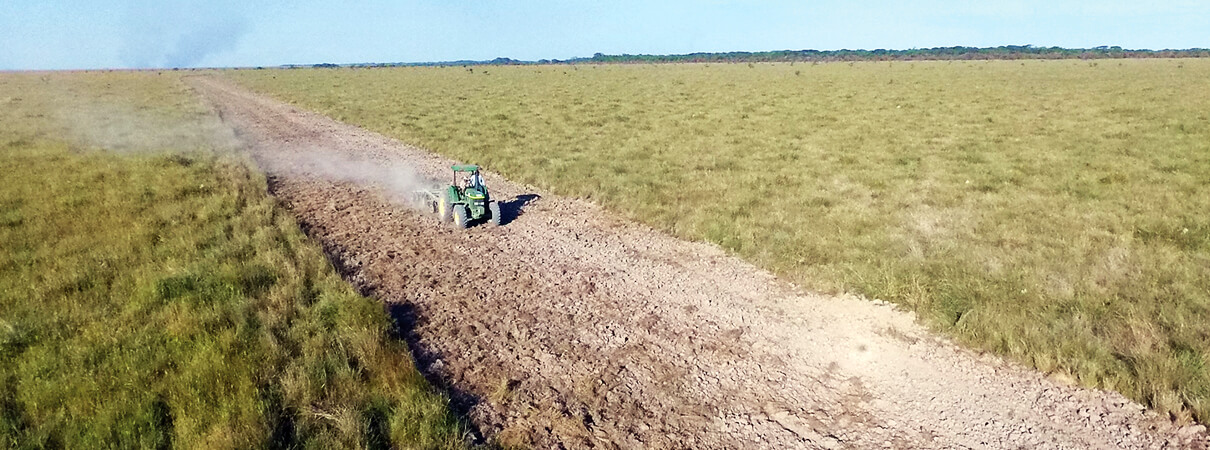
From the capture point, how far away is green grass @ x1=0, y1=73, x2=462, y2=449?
5.04 meters

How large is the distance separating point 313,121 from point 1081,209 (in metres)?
27.9

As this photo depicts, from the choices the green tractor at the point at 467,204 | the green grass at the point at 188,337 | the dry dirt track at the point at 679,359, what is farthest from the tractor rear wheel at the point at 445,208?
the green grass at the point at 188,337

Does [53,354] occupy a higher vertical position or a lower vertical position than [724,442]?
higher

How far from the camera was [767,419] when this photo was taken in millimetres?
5523

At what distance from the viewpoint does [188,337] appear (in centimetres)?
651

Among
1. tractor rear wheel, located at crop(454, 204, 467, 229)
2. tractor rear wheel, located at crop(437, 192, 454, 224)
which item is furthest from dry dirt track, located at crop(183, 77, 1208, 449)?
tractor rear wheel, located at crop(437, 192, 454, 224)

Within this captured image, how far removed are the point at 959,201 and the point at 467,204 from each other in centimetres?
964

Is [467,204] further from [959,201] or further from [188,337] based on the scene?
[959,201]

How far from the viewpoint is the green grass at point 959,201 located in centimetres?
679

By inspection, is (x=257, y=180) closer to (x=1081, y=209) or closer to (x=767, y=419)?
(x=767, y=419)

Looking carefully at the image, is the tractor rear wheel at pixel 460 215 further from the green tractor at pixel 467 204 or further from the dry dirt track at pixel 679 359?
the dry dirt track at pixel 679 359

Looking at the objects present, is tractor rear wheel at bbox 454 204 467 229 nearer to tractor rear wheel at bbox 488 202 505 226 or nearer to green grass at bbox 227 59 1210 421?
tractor rear wheel at bbox 488 202 505 226

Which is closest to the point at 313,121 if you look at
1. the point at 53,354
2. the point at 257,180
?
the point at 257,180

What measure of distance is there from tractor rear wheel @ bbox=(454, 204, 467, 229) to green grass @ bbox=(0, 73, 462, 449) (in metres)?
2.27
